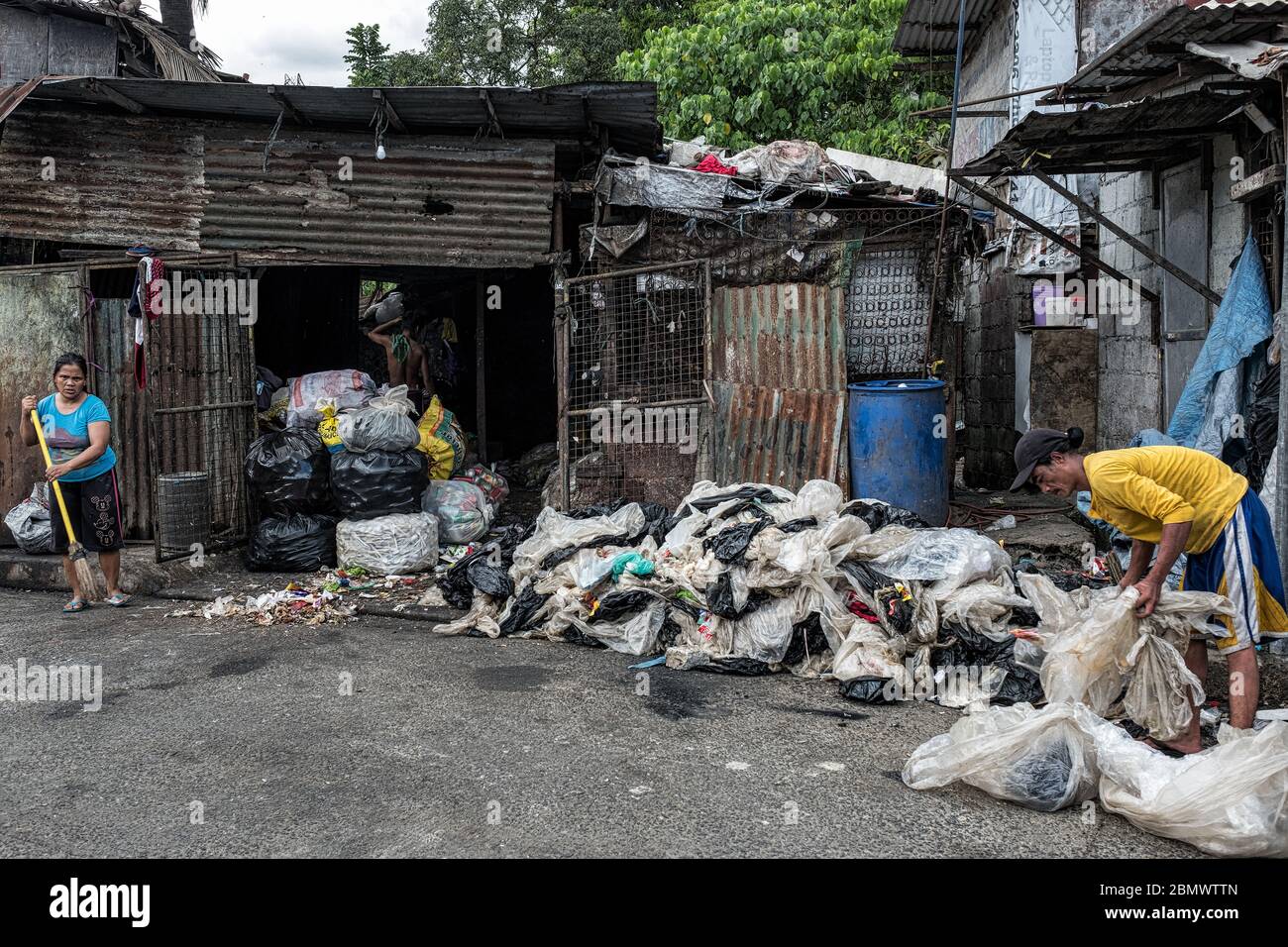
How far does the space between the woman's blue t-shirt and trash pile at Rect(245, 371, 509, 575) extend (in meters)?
1.38

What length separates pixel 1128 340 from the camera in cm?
951

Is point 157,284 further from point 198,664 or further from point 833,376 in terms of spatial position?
point 833,376

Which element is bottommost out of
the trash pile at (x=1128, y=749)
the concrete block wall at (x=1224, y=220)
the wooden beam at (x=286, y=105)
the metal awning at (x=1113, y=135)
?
the trash pile at (x=1128, y=749)

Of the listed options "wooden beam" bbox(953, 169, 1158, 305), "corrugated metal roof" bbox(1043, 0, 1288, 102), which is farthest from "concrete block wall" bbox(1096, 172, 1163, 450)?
"corrugated metal roof" bbox(1043, 0, 1288, 102)

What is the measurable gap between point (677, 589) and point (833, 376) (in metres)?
3.32

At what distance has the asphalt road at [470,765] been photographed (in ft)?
12.3

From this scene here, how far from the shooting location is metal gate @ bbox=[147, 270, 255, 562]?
8.47 meters

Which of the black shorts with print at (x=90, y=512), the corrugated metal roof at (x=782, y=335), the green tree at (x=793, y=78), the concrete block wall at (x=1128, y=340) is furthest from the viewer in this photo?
the green tree at (x=793, y=78)

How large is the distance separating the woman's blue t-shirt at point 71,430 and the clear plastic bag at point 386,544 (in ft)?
6.15

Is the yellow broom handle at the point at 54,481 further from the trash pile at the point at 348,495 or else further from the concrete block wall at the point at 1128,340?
the concrete block wall at the point at 1128,340

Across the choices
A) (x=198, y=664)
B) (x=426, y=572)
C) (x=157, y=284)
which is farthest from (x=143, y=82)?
(x=198, y=664)

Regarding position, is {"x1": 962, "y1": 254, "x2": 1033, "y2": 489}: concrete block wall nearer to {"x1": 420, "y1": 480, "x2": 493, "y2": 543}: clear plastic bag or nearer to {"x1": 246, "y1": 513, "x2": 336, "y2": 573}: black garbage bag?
{"x1": 420, "y1": 480, "x2": 493, "y2": 543}: clear plastic bag

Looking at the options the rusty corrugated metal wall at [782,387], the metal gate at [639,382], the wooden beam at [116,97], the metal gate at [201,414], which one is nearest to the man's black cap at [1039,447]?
the rusty corrugated metal wall at [782,387]

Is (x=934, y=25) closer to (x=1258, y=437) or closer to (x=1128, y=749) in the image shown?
(x=1258, y=437)
